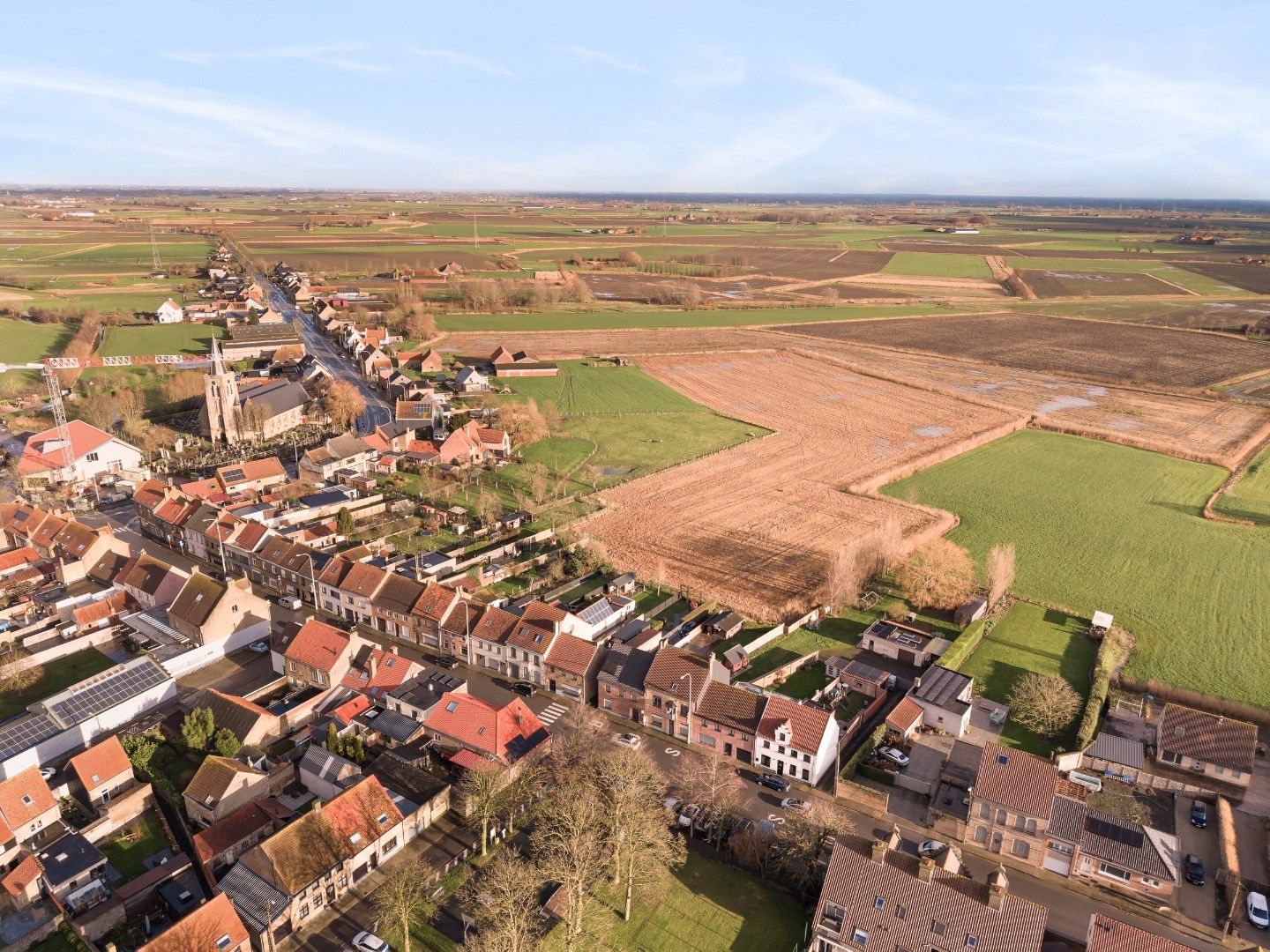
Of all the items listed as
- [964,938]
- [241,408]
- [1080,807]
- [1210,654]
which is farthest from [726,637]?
[241,408]

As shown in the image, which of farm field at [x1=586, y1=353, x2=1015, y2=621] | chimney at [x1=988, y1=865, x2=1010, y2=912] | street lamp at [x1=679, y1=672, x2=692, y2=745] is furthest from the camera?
farm field at [x1=586, y1=353, x2=1015, y2=621]

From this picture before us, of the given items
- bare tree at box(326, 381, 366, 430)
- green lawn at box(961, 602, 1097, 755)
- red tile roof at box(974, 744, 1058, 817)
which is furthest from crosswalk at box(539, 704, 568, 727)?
bare tree at box(326, 381, 366, 430)

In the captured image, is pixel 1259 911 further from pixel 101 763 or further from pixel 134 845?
pixel 101 763

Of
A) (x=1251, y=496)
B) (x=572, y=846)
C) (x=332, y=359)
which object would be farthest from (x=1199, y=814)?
(x=332, y=359)

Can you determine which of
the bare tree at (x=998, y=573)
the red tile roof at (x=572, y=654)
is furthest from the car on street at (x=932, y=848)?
the bare tree at (x=998, y=573)

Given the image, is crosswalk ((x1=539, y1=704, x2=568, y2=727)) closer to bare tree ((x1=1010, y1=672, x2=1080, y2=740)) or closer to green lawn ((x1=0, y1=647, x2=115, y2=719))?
bare tree ((x1=1010, y1=672, x2=1080, y2=740))

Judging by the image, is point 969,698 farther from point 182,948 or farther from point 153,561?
point 153,561

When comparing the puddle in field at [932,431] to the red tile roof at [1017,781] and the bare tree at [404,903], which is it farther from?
the bare tree at [404,903]
